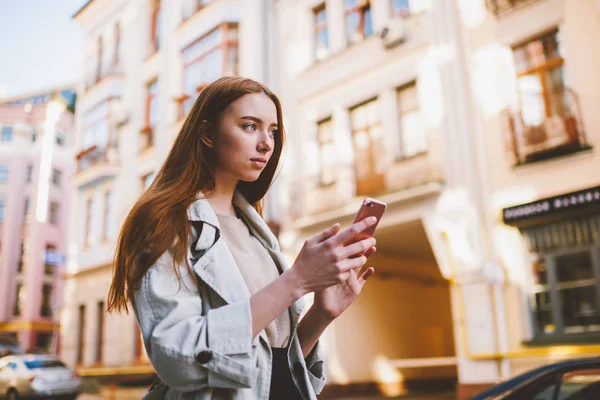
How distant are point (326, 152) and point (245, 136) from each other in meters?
12.7

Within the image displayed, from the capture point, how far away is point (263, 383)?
1.46 m

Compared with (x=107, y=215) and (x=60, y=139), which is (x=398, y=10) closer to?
(x=107, y=215)

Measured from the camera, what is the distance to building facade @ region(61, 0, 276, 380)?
1725 centimetres

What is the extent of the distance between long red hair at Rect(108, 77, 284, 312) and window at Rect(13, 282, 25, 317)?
42766mm

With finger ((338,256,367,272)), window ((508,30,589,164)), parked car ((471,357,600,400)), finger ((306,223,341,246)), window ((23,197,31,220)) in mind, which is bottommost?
parked car ((471,357,600,400))

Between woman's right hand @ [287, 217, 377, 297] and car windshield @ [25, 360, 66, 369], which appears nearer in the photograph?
woman's right hand @ [287, 217, 377, 297]

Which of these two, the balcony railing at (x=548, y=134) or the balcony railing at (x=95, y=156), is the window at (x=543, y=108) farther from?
the balcony railing at (x=95, y=156)

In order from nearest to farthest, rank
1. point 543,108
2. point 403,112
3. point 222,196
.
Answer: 1. point 222,196
2. point 543,108
3. point 403,112

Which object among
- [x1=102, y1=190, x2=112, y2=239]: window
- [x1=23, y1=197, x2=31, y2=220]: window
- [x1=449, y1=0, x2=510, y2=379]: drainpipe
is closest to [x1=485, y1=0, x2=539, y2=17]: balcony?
[x1=449, y1=0, x2=510, y2=379]: drainpipe

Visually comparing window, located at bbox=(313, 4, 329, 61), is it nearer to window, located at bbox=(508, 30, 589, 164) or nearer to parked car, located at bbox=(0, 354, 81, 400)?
window, located at bbox=(508, 30, 589, 164)

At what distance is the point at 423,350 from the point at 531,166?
8.26m

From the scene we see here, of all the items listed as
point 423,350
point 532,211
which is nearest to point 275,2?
point 532,211

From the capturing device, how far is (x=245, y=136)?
1.68 m

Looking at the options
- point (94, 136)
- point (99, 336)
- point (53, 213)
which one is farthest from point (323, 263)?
point (53, 213)
